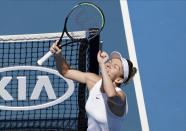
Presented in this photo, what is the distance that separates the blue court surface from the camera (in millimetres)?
4262

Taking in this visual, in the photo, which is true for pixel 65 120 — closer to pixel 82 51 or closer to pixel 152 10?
pixel 82 51

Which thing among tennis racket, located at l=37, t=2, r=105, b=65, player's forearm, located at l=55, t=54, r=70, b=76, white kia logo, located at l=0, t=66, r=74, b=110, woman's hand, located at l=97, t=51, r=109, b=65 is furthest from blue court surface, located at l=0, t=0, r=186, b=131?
woman's hand, located at l=97, t=51, r=109, b=65

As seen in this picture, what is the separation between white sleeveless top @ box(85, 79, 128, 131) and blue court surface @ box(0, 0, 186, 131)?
1.84m

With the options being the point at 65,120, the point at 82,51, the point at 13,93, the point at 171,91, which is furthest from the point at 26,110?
the point at 171,91

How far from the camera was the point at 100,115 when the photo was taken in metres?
2.37

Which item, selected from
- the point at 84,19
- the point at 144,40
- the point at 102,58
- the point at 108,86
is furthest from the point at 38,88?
the point at 108,86

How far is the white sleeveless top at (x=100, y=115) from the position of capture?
2367 mm

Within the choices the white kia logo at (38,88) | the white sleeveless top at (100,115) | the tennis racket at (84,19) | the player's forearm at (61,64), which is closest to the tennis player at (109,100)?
the white sleeveless top at (100,115)

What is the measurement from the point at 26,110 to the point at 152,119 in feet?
5.20

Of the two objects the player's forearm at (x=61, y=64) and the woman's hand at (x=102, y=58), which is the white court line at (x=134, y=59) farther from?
the woman's hand at (x=102, y=58)

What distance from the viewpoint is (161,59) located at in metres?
4.57

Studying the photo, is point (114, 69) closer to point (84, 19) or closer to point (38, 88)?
point (84, 19)

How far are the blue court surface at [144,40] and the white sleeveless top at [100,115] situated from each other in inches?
72.5

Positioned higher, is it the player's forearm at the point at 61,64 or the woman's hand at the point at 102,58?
the player's forearm at the point at 61,64
